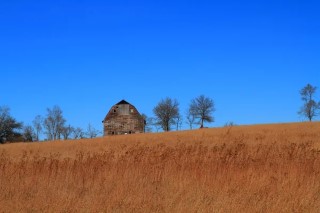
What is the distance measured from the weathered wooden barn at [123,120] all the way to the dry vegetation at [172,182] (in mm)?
66912

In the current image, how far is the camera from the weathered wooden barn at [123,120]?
79.2 meters

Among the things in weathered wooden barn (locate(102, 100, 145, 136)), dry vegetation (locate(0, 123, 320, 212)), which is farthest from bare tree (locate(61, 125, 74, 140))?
dry vegetation (locate(0, 123, 320, 212))

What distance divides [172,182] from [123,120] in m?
70.3

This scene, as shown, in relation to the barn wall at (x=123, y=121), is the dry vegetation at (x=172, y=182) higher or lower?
lower

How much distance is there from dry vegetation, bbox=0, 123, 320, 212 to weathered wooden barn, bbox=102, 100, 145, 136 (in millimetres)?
66912

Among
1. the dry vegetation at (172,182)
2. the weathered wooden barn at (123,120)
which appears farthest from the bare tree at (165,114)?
the dry vegetation at (172,182)

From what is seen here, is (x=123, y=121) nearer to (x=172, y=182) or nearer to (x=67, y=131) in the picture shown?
(x=67, y=131)

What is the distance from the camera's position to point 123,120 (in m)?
79.5

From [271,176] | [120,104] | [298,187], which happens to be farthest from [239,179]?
[120,104]

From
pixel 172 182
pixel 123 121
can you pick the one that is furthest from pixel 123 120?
pixel 172 182

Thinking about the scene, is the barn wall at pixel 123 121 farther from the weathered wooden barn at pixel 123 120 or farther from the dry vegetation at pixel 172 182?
the dry vegetation at pixel 172 182

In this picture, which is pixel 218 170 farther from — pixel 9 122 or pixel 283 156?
pixel 9 122

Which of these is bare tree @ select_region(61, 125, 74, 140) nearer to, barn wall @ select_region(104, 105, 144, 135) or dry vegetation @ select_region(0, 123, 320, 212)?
barn wall @ select_region(104, 105, 144, 135)

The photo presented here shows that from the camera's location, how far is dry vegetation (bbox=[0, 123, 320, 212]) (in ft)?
24.9
